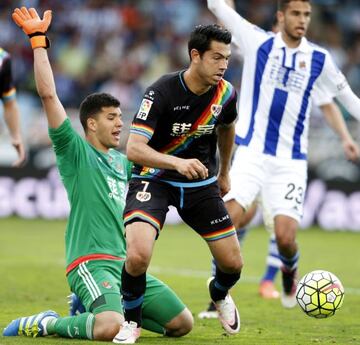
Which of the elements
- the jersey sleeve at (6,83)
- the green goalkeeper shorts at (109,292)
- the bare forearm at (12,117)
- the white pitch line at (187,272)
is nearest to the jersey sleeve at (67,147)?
the green goalkeeper shorts at (109,292)

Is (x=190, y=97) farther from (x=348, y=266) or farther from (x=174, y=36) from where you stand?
(x=174, y=36)

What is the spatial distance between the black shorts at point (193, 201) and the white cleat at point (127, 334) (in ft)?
2.54

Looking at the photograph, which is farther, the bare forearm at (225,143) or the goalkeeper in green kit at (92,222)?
the bare forearm at (225,143)

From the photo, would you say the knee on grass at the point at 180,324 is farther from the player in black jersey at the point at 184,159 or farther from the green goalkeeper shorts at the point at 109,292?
the player in black jersey at the point at 184,159

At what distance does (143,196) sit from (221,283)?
95 cm

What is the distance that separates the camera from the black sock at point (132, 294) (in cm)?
692

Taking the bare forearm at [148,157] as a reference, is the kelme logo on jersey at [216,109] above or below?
above

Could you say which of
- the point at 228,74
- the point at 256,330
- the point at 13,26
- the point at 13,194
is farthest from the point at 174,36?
the point at 256,330

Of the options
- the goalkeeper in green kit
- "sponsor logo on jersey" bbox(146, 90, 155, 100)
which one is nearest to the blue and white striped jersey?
the goalkeeper in green kit

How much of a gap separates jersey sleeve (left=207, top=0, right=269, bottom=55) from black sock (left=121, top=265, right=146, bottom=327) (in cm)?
346

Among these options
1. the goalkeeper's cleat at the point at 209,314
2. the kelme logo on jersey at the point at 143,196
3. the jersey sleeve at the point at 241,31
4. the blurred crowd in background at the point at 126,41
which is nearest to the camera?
the kelme logo on jersey at the point at 143,196

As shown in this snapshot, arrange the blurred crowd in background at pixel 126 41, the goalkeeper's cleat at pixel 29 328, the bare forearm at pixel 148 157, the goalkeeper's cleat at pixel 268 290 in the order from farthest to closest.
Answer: the blurred crowd in background at pixel 126 41 < the goalkeeper's cleat at pixel 268 290 < the goalkeeper's cleat at pixel 29 328 < the bare forearm at pixel 148 157

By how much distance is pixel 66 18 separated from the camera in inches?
920

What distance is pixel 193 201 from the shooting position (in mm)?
7301
